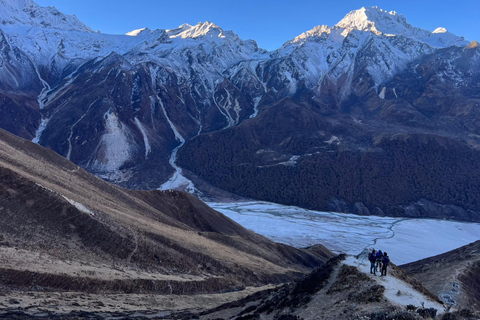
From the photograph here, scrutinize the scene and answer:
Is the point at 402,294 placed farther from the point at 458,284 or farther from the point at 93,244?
the point at 93,244

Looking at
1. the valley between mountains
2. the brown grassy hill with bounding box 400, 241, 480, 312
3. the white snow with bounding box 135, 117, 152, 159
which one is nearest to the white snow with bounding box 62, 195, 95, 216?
the valley between mountains

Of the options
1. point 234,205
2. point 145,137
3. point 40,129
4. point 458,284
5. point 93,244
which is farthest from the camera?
point 40,129

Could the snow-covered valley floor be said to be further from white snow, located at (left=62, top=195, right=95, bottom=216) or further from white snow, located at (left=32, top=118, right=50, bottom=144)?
white snow, located at (left=32, top=118, right=50, bottom=144)

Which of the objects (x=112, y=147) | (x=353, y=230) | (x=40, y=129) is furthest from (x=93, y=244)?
(x=40, y=129)

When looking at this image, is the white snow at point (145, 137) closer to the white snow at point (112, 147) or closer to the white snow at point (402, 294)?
the white snow at point (112, 147)

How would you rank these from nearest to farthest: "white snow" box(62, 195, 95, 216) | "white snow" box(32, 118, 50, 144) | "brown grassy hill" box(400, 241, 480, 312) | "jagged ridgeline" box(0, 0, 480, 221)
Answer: "brown grassy hill" box(400, 241, 480, 312)
"white snow" box(62, 195, 95, 216)
"jagged ridgeline" box(0, 0, 480, 221)
"white snow" box(32, 118, 50, 144)

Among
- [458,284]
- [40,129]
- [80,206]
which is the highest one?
[40,129]

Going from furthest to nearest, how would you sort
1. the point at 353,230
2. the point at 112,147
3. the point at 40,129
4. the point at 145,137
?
the point at 40,129, the point at 145,137, the point at 112,147, the point at 353,230
